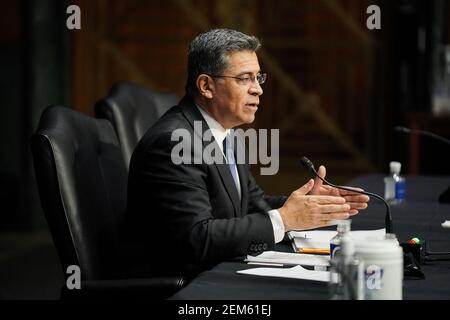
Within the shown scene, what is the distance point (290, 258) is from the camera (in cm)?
234

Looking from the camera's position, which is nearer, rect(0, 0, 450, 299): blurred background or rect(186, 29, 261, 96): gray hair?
rect(186, 29, 261, 96): gray hair

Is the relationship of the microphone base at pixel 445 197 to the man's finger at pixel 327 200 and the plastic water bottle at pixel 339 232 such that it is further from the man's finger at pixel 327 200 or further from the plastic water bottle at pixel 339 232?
the plastic water bottle at pixel 339 232

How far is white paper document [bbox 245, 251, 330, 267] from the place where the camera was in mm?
2278

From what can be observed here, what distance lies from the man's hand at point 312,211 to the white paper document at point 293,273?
254mm

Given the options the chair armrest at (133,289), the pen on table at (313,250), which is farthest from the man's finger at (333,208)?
the chair armrest at (133,289)

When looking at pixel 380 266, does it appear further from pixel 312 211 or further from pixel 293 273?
pixel 312 211

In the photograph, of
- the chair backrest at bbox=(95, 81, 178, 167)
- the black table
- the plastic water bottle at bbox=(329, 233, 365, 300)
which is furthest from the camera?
the chair backrest at bbox=(95, 81, 178, 167)

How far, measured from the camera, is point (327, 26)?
7277 mm

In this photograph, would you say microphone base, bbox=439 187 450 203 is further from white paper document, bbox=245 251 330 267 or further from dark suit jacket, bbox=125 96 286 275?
white paper document, bbox=245 251 330 267

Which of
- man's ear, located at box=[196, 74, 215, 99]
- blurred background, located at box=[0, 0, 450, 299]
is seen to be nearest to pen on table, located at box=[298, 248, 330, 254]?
man's ear, located at box=[196, 74, 215, 99]

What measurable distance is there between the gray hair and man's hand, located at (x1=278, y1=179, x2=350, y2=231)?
1.62 ft

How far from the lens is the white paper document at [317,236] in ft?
8.31
